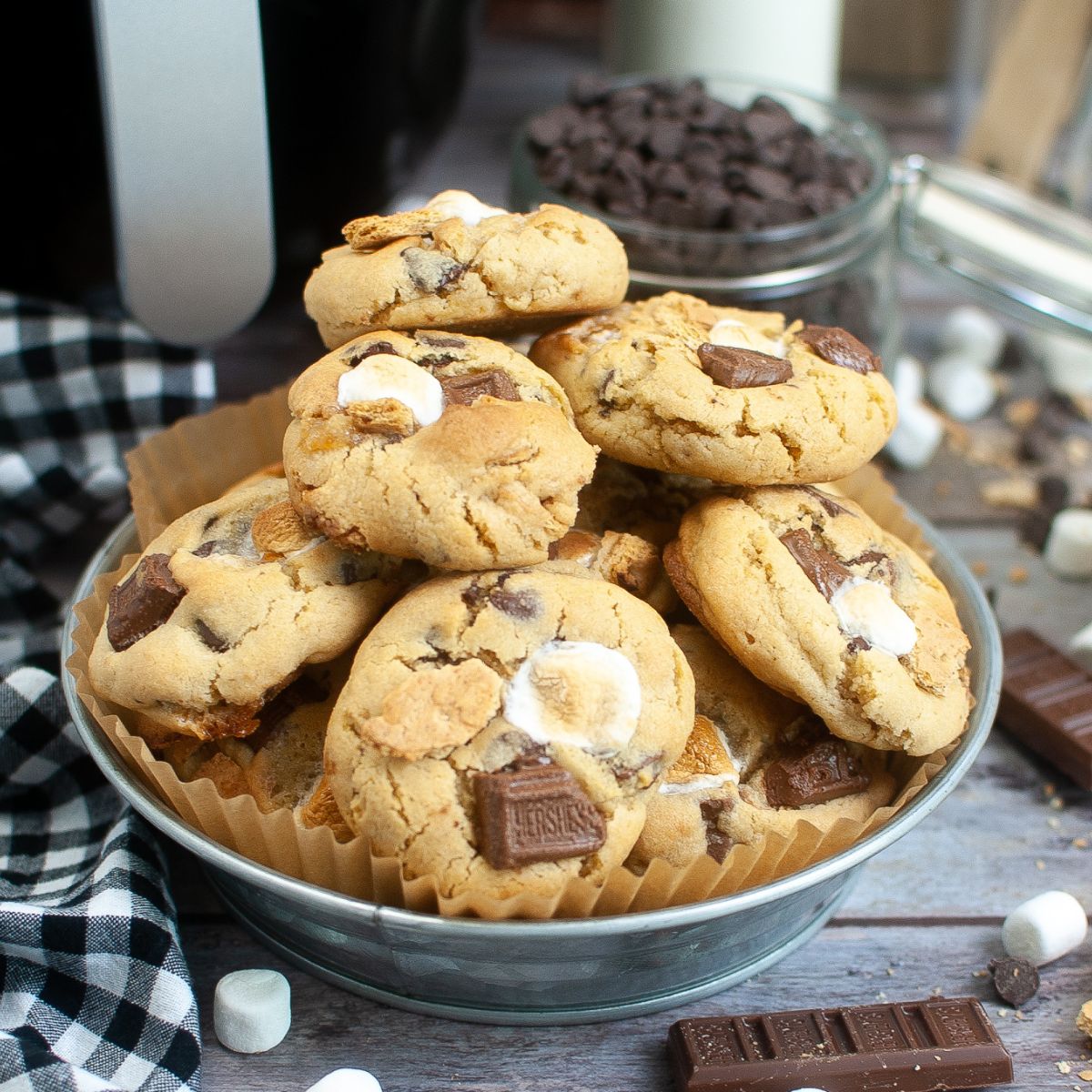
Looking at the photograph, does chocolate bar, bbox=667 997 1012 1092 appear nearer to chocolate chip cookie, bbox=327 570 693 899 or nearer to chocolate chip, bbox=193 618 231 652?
chocolate chip cookie, bbox=327 570 693 899

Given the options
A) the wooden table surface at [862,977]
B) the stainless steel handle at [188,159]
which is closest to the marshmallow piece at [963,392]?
the wooden table surface at [862,977]

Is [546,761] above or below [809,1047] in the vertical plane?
above

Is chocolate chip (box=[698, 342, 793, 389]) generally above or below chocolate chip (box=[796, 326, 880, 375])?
above

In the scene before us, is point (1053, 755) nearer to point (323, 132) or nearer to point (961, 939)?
point (961, 939)

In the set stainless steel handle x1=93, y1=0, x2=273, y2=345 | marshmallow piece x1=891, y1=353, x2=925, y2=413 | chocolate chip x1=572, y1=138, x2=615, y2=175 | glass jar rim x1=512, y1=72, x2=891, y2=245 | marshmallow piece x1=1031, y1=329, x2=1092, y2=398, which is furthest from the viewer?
marshmallow piece x1=1031, y1=329, x2=1092, y2=398

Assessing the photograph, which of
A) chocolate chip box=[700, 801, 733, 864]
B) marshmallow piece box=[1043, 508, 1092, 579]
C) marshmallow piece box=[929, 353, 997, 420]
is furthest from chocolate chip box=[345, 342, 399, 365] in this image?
marshmallow piece box=[929, 353, 997, 420]

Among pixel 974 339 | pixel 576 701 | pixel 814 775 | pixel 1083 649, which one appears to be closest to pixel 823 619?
pixel 814 775

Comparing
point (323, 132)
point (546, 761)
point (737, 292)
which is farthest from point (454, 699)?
point (323, 132)

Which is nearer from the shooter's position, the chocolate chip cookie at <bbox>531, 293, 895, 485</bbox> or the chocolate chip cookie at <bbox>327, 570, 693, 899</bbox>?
the chocolate chip cookie at <bbox>327, 570, 693, 899</bbox>
